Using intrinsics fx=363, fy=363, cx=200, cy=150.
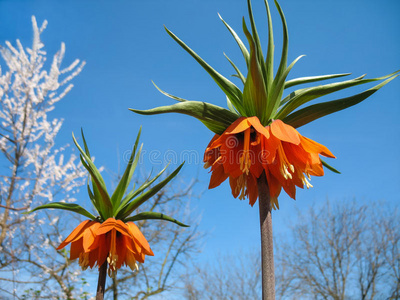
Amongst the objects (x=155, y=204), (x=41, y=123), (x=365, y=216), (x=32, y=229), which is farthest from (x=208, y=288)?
(x=41, y=123)

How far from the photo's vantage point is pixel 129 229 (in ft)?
7.08

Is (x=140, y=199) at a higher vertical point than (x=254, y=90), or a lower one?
lower

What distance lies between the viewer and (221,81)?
1637 mm

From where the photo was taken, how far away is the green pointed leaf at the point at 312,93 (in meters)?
1.61

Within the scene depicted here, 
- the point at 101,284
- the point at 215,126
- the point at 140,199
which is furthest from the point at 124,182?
the point at 215,126

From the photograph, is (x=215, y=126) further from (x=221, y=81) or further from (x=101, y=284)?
(x=101, y=284)

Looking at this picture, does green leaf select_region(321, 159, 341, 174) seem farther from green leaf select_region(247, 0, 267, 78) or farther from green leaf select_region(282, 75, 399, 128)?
green leaf select_region(247, 0, 267, 78)

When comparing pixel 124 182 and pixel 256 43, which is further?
pixel 124 182

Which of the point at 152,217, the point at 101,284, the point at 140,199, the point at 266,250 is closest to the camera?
the point at 266,250

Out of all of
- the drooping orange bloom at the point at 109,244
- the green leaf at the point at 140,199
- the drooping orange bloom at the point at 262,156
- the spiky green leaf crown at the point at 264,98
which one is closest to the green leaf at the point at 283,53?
the spiky green leaf crown at the point at 264,98

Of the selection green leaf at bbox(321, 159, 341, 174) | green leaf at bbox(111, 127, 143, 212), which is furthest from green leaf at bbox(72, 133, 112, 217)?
green leaf at bbox(321, 159, 341, 174)

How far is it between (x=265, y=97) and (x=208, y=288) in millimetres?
15281

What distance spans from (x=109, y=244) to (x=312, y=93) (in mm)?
1484

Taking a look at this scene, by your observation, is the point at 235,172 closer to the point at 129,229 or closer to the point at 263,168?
the point at 263,168
